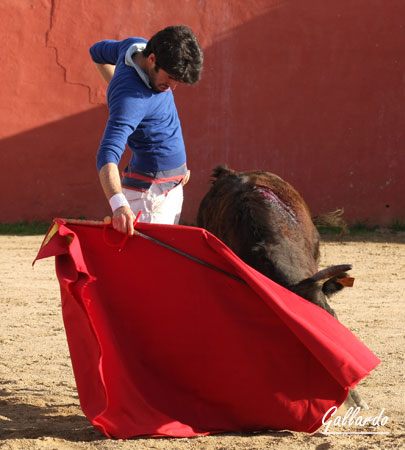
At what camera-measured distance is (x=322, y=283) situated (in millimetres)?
3510

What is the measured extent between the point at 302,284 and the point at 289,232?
2.35ft

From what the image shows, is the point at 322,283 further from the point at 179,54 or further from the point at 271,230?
the point at 179,54

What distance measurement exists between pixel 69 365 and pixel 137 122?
1728mm

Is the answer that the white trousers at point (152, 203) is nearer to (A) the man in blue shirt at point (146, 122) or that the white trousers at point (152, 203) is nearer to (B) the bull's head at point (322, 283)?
(A) the man in blue shirt at point (146, 122)

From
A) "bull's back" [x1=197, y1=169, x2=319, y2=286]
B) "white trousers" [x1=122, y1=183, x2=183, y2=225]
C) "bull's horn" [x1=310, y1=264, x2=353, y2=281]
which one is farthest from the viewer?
"bull's back" [x1=197, y1=169, x2=319, y2=286]

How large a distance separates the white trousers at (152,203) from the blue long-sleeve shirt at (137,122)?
0.11m

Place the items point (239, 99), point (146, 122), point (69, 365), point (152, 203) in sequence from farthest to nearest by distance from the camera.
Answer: point (239, 99) < point (69, 365) < point (152, 203) < point (146, 122)

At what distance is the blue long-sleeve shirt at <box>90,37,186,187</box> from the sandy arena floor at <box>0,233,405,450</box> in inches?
44.4

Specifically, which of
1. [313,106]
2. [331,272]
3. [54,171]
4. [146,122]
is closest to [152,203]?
[146,122]

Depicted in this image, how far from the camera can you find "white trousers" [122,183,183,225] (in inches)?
147

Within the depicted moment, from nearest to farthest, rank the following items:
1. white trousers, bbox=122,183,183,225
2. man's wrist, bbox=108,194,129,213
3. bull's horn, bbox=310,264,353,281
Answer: man's wrist, bbox=108,194,129,213, bull's horn, bbox=310,264,353,281, white trousers, bbox=122,183,183,225

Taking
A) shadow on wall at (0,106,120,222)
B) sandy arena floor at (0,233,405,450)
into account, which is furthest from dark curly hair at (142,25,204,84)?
shadow on wall at (0,106,120,222)

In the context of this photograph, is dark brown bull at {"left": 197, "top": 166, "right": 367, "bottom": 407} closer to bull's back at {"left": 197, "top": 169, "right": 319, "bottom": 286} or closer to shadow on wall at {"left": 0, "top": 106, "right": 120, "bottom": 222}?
bull's back at {"left": 197, "top": 169, "right": 319, "bottom": 286}

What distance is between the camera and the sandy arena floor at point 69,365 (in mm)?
3090
